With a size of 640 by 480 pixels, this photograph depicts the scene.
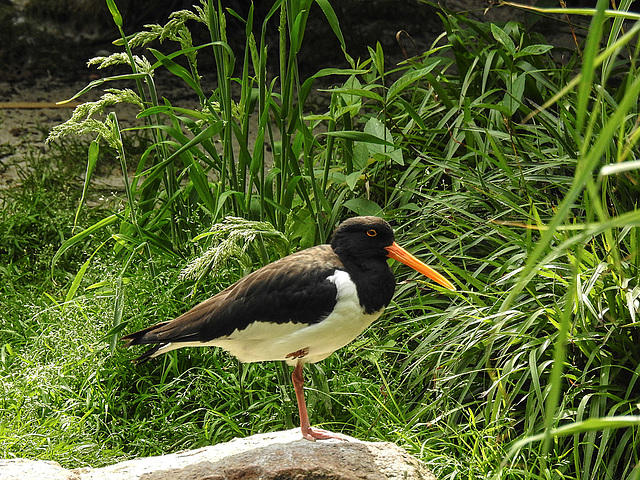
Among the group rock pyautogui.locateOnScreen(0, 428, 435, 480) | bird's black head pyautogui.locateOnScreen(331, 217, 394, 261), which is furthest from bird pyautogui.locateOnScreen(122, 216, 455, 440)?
rock pyautogui.locateOnScreen(0, 428, 435, 480)

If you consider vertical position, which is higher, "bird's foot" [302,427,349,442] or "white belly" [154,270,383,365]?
"white belly" [154,270,383,365]

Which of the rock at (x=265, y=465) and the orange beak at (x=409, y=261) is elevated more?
the orange beak at (x=409, y=261)

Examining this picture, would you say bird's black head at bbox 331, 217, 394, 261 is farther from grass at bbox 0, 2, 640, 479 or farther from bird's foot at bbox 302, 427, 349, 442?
bird's foot at bbox 302, 427, 349, 442

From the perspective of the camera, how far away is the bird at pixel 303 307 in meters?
2.44

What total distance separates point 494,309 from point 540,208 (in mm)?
668

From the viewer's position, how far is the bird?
2439 millimetres

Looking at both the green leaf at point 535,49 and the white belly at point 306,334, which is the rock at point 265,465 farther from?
the green leaf at point 535,49

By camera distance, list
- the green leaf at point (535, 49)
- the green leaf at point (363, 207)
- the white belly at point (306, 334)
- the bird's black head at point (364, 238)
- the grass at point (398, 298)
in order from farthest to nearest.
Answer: the green leaf at point (535, 49) → the green leaf at point (363, 207) → the grass at point (398, 298) → the bird's black head at point (364, 238) → the white belly at point (306, 334)

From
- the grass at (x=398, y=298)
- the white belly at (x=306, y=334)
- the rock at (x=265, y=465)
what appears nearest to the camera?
the rock at (x=265, y=465)

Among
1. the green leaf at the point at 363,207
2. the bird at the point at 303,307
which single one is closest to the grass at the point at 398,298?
the green leaf at the point at 363,207

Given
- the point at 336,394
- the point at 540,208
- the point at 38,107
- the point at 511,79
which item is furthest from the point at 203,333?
the point at 38,107

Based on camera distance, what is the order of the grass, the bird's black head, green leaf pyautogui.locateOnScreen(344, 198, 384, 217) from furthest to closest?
green leaf pyautogui.locateOnScreen(344, 198, 384, 217)
the grass
the bird's black head

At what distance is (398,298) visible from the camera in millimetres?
3488

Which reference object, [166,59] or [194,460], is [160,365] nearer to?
[194,460]
